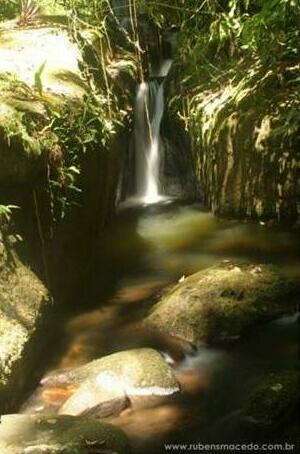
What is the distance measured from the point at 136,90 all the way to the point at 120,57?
1.85 feet

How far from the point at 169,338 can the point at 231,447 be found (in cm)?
143

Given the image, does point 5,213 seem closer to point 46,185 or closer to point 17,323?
point 46,185

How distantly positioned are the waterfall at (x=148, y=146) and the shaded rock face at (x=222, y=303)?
3.95 m

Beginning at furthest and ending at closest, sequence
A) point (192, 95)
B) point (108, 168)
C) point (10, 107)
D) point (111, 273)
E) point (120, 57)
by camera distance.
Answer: point (120, 57) → point (192, 95) → point (108, 168) → point (111, 273) → point (10, 107)

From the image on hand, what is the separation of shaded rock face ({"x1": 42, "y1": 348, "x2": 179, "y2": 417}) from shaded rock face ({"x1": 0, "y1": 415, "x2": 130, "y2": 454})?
302 mm

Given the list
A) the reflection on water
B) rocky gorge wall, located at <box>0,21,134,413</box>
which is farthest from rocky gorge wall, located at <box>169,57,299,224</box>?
rocky gorge wall, located at <box>0,21,134,413</box>

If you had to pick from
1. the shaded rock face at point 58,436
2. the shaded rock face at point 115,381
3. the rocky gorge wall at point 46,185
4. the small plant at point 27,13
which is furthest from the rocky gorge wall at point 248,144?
the shaded rock face at point 58,436

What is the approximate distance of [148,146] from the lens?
9.40m

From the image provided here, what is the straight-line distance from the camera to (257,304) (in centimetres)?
522

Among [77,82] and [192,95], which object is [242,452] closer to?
[77,82]

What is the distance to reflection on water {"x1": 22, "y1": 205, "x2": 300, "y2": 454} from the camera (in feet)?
13.5

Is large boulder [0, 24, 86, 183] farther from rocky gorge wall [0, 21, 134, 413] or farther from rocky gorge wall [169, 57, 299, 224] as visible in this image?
rocky gorge wall [169, 57, 299, 224]

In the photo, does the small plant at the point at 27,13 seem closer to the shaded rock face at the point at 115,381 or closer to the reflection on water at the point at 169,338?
the reflection on water at the point at 169,338

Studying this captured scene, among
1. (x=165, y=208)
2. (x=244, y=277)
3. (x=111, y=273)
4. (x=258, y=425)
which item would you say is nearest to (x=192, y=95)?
(x=165, y=208)
